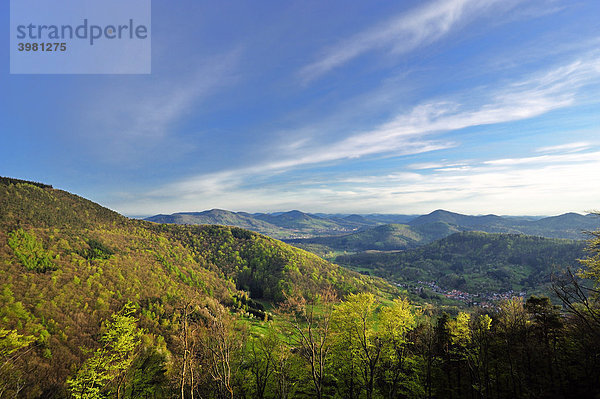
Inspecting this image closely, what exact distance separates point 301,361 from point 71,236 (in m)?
128

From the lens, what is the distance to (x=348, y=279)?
183 meters

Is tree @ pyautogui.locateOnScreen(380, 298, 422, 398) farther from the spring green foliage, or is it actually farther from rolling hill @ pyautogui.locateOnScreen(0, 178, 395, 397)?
the spring green foliage

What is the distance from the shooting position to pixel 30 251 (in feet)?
281

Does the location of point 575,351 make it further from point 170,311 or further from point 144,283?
point 144,283

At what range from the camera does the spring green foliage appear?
267 feet

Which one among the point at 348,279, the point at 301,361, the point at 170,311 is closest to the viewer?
the point at 301,361

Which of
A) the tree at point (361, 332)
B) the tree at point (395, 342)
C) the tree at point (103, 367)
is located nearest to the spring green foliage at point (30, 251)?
the tree at point (103, 367)

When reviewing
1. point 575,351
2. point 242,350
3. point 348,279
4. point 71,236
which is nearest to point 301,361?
point 242,350

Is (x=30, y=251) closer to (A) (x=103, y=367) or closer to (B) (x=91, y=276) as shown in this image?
(B) (x=91, y=276)

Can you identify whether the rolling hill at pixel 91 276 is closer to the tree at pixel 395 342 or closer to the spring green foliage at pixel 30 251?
the spring green foliage at pixel 30 251

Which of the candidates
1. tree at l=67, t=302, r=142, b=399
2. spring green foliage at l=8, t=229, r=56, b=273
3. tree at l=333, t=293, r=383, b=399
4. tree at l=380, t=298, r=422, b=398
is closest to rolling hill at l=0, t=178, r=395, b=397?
spring green foliage at l=8, t=229, r=56, b=273

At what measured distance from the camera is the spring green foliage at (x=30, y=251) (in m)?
81.2

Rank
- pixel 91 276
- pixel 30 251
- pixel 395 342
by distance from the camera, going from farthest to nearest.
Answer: pixel 91 276
pixel 30 251
pixel 395 342

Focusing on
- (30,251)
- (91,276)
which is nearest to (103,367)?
(91,276)
